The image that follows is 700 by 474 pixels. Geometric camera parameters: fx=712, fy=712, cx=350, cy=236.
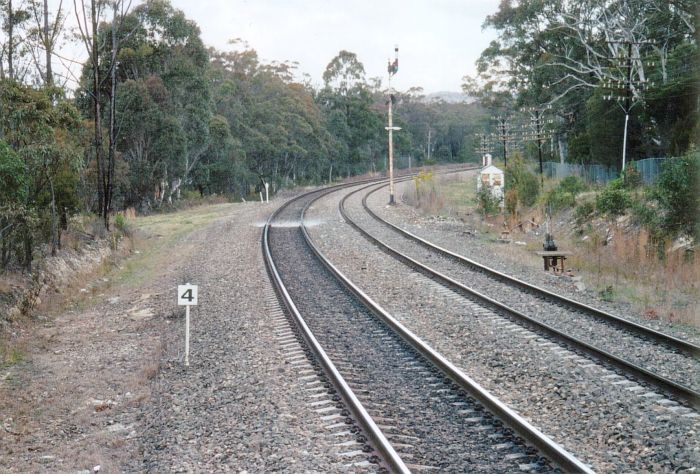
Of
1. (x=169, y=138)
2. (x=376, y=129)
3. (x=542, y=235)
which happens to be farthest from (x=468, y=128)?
(x=542, y=235)

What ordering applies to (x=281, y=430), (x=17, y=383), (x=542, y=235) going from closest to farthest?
(x=281, y=430) < (x=17, y=383) < (x=542, y=235)

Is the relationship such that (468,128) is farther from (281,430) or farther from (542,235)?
(281,430)

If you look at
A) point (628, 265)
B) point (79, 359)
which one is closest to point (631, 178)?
point (628, 265)

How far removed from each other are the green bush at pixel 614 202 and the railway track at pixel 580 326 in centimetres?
714

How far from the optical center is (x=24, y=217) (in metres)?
15.3

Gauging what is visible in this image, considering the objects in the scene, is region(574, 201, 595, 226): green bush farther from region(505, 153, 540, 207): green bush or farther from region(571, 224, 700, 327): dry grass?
region(505, 153, 540, 207): green bush

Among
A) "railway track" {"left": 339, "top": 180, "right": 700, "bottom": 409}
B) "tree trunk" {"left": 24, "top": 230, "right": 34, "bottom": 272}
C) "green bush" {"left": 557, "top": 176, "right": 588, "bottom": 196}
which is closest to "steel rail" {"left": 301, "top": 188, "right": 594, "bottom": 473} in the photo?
"railway track" {"left": 339, "top": 180, "right": 700, "bottom": 409}

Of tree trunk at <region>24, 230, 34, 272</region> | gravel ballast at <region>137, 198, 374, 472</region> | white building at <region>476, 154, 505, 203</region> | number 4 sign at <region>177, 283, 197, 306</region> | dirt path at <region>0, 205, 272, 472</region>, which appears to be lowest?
dirt path at <region>0, 205, 272, 472</region>

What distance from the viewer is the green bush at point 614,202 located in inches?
864

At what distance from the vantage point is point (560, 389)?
782 cm

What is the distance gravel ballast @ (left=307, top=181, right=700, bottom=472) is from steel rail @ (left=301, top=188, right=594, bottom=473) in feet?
0.97

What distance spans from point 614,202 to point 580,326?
1288 centimetres

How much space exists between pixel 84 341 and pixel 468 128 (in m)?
92.6

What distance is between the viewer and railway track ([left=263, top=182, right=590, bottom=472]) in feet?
19.8
